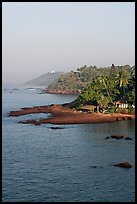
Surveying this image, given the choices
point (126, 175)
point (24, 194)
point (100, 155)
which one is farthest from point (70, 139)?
point (24, 194)

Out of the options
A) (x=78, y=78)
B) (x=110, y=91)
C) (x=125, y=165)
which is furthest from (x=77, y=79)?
(x=125, y=165)

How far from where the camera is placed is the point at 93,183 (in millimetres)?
16578

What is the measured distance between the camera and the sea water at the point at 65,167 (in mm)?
15148

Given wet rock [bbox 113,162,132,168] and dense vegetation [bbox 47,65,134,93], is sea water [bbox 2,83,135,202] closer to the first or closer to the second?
wet rock [bbox 113,162,132,168]

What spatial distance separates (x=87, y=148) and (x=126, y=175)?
770 cm

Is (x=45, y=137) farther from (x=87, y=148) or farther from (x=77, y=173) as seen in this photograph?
(x=77, y=173)

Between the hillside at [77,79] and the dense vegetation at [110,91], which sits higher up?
the hillside at [77,79]

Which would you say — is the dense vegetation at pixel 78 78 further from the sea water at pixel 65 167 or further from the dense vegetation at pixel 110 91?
the sea water at pixel 65 167

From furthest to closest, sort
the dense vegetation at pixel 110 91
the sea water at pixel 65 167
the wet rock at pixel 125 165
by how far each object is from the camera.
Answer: the dense vegetation at pixel 110 91 < the wet rock at pixel 125 165 < the sea water at pixel 65 167

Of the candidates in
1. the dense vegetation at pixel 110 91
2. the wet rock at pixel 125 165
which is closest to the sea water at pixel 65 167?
the wet rock at pixel 125 165

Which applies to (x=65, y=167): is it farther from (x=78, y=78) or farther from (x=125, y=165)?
(x=78, y=78)

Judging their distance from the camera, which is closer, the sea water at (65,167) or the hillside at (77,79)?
the sea water at (65,167)

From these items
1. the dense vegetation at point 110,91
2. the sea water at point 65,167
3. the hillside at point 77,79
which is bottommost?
the sea water at point 65,167

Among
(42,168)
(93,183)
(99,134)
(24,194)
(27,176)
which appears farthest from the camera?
(99,134)
